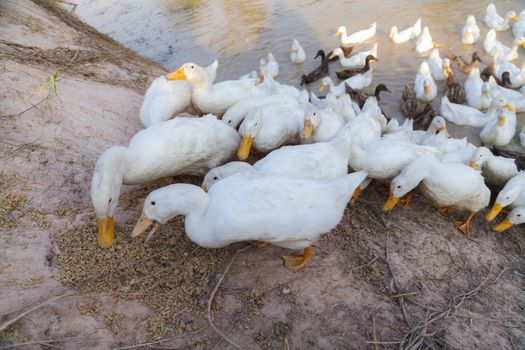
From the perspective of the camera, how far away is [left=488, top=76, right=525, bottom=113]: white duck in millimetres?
6508

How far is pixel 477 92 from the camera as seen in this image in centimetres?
687

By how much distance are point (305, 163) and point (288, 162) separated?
16cm

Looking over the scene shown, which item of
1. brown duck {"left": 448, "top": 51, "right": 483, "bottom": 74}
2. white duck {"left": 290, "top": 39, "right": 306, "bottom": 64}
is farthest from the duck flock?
white duck {"left": 290, "top": 39, "right": 306, "bottom": 64}

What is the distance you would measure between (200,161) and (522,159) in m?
4.20

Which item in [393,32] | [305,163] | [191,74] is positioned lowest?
[393,32]

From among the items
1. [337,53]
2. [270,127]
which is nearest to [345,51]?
[337,53]

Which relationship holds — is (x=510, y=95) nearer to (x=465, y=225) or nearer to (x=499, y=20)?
(x=499, y=20)

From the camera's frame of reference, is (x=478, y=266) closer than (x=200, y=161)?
Yes

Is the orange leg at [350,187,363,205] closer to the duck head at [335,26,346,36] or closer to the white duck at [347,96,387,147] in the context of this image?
the white duck at [347,96,387,147]

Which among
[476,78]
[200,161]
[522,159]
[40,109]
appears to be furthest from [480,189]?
[40,109]

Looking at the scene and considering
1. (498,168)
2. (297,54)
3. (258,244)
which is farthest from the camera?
(297,54)

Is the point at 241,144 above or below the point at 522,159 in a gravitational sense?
above

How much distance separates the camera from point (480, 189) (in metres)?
3.96

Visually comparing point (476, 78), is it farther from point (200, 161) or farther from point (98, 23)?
point (98, 23)
